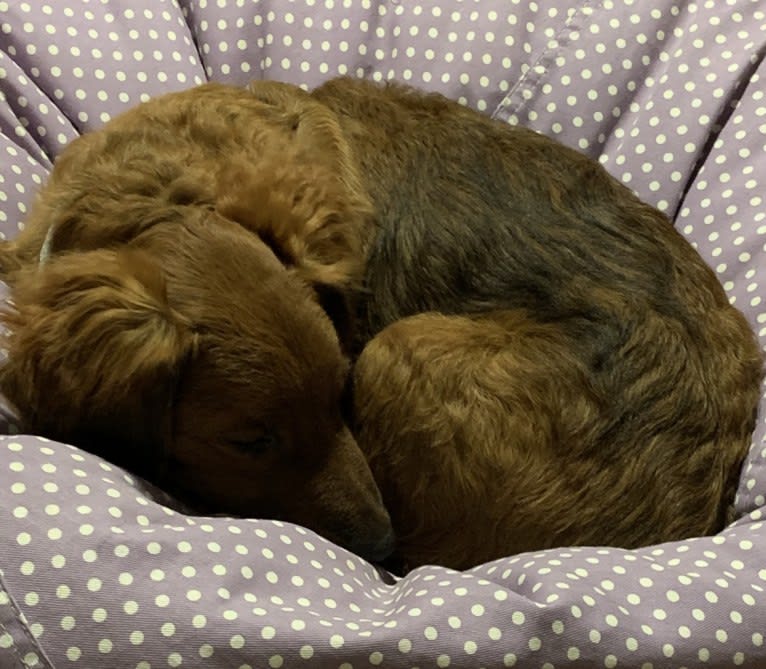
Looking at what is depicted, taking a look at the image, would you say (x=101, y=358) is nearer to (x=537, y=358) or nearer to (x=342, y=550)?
(x=342, y=550)

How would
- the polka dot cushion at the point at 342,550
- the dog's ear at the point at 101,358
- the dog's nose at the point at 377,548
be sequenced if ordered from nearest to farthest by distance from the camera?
the polka dot cushion at the point at 342,550 → the dog's ear at the point at 101,358 → the dog's nose at the point at 377,548

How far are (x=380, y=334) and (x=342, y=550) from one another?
0.45 m

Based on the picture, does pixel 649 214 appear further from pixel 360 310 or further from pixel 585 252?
pixel 360 310

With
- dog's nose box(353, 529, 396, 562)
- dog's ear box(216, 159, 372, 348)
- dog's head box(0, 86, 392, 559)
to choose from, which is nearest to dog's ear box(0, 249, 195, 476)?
dog's head box(0, 86, 392, 559)

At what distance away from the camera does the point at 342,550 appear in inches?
64.7

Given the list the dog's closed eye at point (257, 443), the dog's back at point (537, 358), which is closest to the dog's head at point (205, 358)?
the dog's closed eye at point (257, 443)

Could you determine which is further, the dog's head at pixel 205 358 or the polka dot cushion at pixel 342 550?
the dog's head at pixel 205 358

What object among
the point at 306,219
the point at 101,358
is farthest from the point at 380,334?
the point at 101,358

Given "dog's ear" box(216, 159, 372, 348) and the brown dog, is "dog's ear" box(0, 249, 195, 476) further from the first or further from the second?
"dog's ear" box(216, 159, 372, 348)

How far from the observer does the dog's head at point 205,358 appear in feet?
5.21

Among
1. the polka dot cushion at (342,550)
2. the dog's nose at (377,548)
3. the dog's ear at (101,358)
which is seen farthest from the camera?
the dog's nose at (377,548)

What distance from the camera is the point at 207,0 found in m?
2.58

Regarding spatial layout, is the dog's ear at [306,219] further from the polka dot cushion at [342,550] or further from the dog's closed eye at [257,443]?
the polka dot cushion at [342,550]

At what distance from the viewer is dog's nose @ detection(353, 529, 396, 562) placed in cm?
174
